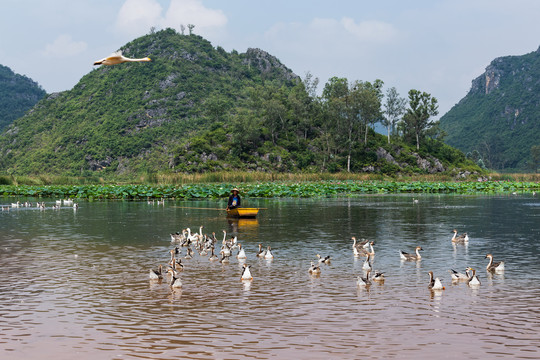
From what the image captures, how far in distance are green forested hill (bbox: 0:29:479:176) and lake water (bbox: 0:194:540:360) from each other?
9300cm

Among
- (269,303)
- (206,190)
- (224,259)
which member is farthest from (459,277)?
(206,190)

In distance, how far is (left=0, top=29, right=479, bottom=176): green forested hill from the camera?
124000mm

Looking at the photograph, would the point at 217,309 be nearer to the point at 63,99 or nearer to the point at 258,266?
the point at 258,266

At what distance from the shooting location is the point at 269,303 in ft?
46.8

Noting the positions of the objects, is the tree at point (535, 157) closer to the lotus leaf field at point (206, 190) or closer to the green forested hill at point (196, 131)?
the green forested hill at point (196, 131)

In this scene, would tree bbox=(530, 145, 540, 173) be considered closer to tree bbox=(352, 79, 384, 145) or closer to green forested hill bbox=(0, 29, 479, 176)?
green forested hill bbox=(0, 29, 479, 176)

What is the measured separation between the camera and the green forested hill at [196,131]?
4882 inches

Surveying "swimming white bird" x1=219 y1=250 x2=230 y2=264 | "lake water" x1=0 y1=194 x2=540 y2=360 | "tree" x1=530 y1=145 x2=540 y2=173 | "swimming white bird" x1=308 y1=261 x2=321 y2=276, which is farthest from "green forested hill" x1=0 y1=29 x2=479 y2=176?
"swimming white bird" x1=308 y1=261 x2=321 y2=276

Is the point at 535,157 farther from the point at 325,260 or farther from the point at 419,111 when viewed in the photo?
the point at 325,260

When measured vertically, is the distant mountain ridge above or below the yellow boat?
above

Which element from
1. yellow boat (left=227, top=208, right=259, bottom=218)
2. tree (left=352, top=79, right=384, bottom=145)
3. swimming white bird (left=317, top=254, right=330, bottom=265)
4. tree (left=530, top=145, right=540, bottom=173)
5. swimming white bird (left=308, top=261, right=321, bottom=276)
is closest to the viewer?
swimming white bird (left=308, top=261, right=321, bottom=276)

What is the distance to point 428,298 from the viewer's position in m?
14.6

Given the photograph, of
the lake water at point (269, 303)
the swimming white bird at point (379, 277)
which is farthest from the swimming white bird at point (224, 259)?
the swimming white bird at point (379, 277)

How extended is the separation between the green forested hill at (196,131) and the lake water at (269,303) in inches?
3661
